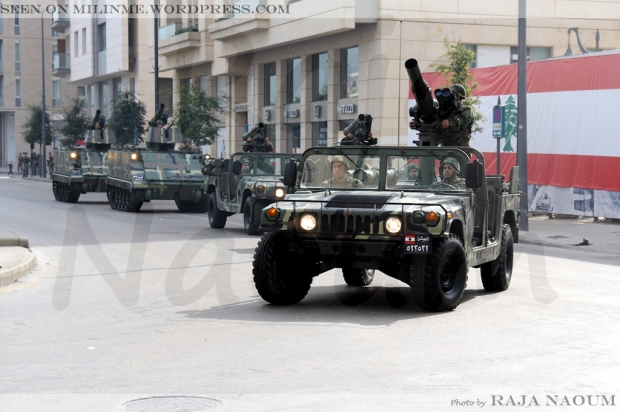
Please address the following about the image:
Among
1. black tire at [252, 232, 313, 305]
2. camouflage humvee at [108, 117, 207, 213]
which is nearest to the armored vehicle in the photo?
camouflage humvee at [108, 117, 207, 213]

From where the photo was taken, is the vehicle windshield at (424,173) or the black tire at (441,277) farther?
the vehicle windshield at (424,173)

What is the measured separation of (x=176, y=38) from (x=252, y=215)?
1196 inches

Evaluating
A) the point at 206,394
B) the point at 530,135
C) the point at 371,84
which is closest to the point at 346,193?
the point at 206,394

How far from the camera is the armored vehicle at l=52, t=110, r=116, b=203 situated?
34781 millimetres

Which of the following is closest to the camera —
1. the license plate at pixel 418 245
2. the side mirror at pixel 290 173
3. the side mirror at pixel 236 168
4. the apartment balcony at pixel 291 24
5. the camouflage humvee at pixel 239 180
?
the license plate at pixel 418 245

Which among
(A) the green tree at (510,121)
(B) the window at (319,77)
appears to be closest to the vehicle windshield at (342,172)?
(A) the green tree at (510,121)

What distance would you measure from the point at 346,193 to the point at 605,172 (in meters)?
14.7

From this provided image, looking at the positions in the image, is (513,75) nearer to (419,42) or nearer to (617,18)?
(419,42)

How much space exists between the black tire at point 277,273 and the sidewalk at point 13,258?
4.13 meters

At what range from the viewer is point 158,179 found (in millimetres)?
29844

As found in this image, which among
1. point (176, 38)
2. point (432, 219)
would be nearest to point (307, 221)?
point (432, 219)

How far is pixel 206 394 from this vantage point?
697 cm

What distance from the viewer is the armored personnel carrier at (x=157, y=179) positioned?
2952 centimetres

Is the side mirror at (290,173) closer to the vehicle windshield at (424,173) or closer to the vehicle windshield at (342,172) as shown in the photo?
the vehicle windshield at (342,172)
